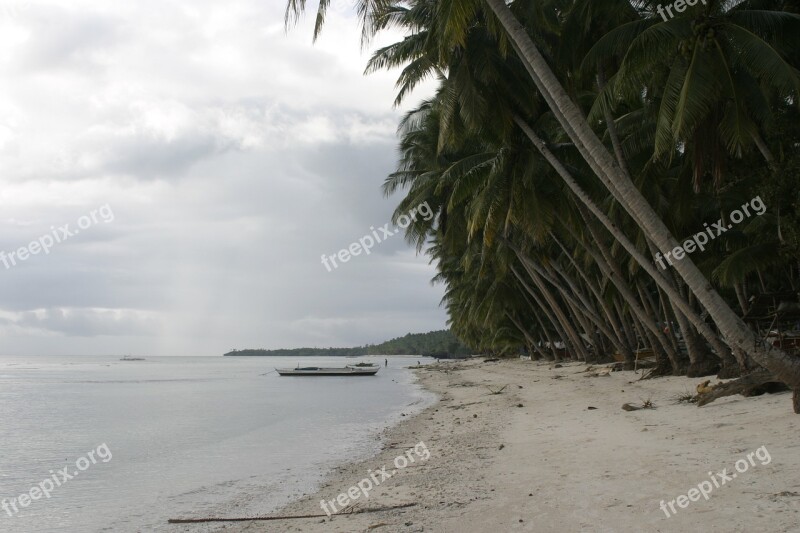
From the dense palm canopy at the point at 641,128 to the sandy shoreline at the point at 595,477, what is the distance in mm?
1653

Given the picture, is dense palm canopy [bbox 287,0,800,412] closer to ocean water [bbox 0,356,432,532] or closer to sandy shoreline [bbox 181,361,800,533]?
sandy shoreline [bbox 181,361,800,533]

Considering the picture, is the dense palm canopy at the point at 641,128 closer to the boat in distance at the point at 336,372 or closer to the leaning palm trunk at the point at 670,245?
the leaning palm trunk at the point at 670,245

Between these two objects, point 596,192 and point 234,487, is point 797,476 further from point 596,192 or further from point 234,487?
point 596,192

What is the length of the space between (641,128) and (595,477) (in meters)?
12.7

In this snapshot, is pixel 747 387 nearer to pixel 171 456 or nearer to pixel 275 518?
pixel 275 518

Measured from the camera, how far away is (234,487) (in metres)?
10.5

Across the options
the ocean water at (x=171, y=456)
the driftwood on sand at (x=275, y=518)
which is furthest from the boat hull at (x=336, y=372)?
the driftwood on sand at (x=275, y=518)

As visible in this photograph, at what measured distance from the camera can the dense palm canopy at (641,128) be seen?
9.51 meters

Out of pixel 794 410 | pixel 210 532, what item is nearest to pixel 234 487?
pixel 210 532

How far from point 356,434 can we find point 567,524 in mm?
11741

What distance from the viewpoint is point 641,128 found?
16547 mm

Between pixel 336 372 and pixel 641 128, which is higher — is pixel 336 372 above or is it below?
below

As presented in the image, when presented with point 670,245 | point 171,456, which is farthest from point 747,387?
point 171,456

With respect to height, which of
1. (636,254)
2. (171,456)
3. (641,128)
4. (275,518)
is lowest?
(275,518)
